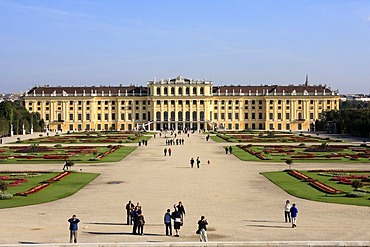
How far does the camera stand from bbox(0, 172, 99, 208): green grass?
Result: 79.7ft

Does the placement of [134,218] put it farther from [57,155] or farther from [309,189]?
[57,155]

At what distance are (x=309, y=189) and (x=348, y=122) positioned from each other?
6046 cm

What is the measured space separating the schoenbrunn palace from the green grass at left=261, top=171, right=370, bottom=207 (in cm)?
8242

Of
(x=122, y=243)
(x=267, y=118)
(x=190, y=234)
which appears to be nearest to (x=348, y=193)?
(x=190, y=234)

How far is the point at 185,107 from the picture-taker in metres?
118

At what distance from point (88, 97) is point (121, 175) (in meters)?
85.1

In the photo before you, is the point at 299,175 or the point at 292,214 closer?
the point at 292,214

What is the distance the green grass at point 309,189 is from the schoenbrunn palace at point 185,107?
82417mm

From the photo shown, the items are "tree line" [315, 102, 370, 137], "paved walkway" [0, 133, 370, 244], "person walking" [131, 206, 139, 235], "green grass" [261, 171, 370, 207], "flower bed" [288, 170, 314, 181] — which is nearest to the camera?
"paved walkway" [0, 133, 370, 244]

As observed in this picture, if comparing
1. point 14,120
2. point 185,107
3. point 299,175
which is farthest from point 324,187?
point 185,107

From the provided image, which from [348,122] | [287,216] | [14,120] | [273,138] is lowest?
[287,216]

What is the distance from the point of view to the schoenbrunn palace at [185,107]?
116312 mm

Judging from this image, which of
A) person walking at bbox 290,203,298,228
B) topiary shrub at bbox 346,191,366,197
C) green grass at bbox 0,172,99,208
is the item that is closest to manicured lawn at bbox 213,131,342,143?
green grass at bbox 0,172,99,208

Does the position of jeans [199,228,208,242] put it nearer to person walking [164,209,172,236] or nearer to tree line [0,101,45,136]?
person walking [164,209,172,236]
